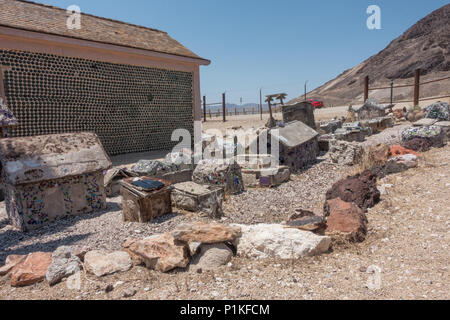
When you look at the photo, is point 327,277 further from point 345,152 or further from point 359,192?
point 345,152

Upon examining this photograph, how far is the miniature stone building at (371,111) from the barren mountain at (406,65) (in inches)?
991

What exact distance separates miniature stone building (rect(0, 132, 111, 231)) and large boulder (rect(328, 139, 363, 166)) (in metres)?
5.58

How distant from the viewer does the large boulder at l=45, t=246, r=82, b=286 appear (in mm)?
2957

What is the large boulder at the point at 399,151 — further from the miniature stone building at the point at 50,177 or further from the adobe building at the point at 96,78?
the adobe building at the point at 96,78

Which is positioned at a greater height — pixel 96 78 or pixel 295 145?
pixel 96 78

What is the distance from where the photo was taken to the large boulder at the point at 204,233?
321cm

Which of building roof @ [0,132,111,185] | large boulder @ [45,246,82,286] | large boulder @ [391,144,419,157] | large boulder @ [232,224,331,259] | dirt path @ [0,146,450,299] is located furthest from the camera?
→ large boulder @ [391,144,419,157]

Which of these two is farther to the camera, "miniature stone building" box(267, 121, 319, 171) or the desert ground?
"miniature stone building" box(267, 121, 319, 171)

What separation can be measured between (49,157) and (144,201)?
1.64 metres

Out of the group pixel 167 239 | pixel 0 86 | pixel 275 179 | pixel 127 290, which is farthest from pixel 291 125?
pixel 0 86

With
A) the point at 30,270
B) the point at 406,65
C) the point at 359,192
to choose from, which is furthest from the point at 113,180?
the point at 406,65

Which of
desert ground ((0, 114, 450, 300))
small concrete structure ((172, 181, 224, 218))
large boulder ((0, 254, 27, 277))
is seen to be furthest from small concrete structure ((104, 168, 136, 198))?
large boulder ((0, 254, 27, 277))

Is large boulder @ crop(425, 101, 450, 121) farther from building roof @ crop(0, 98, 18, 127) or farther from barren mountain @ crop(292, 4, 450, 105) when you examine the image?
barren mountain @ crop(292, 4, 450, 105)

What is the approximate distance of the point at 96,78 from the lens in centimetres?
960
